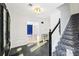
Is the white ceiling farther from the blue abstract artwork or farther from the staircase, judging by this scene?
the staircase

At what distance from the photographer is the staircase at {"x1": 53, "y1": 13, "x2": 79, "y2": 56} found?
1.63m

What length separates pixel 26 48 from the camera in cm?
165

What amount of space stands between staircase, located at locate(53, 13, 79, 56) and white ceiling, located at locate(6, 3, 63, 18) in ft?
0.94

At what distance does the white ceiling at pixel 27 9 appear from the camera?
1.64m

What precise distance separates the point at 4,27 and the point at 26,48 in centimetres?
38

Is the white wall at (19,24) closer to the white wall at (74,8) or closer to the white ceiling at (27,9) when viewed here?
the white ceiling at (27,9)

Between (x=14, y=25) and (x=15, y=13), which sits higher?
(x=15, y=13)

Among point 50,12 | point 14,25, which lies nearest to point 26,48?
point 14,25

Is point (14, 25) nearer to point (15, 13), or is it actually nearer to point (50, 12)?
point (15, 13)

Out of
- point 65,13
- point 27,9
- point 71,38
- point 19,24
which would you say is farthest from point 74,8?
point 19,24

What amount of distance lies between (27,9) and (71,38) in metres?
0.67

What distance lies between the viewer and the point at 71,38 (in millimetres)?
1640

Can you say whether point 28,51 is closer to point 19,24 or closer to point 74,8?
point 19,24

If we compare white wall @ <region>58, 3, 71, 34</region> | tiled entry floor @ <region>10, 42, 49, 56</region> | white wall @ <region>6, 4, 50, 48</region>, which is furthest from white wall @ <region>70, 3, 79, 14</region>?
tiled entry floor @ <region>10, 42, 49, 56</region>
